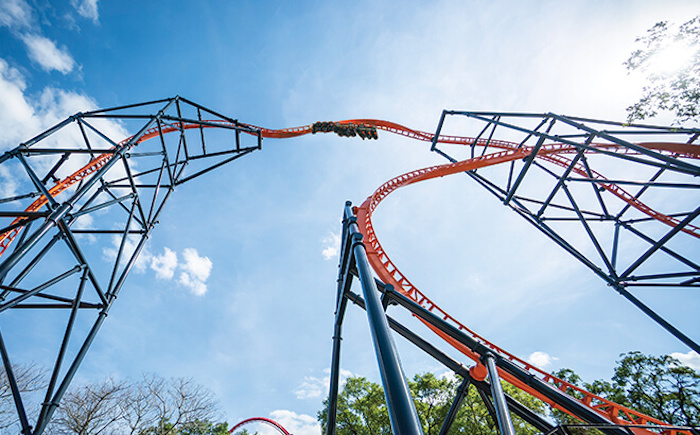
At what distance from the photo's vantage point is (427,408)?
59.3 feet

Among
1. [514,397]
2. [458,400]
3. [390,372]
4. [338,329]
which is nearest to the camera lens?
[390,372]

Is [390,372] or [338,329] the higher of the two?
[338,329]

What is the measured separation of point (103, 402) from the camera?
1706 cm

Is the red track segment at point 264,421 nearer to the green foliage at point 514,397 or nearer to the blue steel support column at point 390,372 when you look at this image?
the green foliage at point 514,397

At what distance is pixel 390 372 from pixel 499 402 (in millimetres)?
2595

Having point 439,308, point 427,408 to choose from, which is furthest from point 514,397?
point 439,308

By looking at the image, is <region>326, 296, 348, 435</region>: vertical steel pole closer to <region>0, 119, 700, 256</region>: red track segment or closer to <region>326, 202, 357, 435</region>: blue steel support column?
<region>326, 202, 357, 435</region>: blue steel support column

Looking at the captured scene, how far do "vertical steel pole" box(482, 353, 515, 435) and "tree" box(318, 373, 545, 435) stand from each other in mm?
14662

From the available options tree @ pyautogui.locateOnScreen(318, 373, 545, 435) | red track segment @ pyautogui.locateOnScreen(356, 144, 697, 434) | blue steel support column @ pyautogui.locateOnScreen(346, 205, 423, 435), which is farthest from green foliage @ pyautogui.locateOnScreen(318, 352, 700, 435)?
blue steel support column @ pyautogui.locateOnScreen(346, 205, 423, 435)

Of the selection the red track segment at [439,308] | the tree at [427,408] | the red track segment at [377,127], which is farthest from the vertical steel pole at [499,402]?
the tree at [427,408]

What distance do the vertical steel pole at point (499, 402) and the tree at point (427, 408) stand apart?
14.7m

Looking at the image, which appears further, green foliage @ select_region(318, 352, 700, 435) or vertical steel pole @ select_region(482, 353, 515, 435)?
green foliage @ select_region(318, 352, 700, 435)

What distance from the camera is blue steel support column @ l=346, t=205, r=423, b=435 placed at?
1.65m

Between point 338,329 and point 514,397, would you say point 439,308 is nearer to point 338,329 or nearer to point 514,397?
point 338,329
